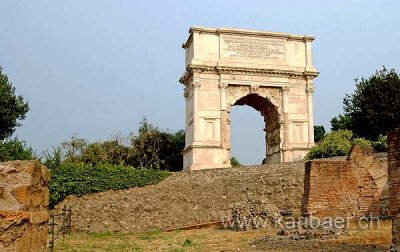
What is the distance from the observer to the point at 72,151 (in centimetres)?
4722

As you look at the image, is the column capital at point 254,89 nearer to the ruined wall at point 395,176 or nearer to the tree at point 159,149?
the tree at point 159,149

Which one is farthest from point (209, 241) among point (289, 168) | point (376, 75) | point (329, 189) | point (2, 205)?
point (376, 75)

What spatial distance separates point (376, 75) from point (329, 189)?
88.7 ft

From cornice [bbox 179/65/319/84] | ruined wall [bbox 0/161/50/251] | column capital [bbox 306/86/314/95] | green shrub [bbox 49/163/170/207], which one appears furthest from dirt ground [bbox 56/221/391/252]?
column capital [bbox 306/86/314/95]

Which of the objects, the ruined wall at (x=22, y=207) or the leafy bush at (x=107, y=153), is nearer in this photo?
the ruined wall at (x=22, y=207)

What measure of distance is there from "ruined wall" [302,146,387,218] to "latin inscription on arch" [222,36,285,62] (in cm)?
2196

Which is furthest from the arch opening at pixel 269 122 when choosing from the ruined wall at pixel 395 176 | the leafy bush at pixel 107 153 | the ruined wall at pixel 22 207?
the ruined wall at pixel 22 207

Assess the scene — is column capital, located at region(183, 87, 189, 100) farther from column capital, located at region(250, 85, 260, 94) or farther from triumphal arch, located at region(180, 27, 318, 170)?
column capital, located at region(250, 85, 260, 94)

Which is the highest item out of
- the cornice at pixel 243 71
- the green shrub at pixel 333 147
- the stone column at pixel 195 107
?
the cornice at pixel 243 71

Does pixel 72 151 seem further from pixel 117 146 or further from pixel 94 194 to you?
pixel 94 194

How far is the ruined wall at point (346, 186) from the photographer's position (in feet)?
35.7

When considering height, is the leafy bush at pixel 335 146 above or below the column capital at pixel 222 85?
below

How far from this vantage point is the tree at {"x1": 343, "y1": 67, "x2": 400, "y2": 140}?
3272cm

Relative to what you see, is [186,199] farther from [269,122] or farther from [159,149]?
[159,149]
